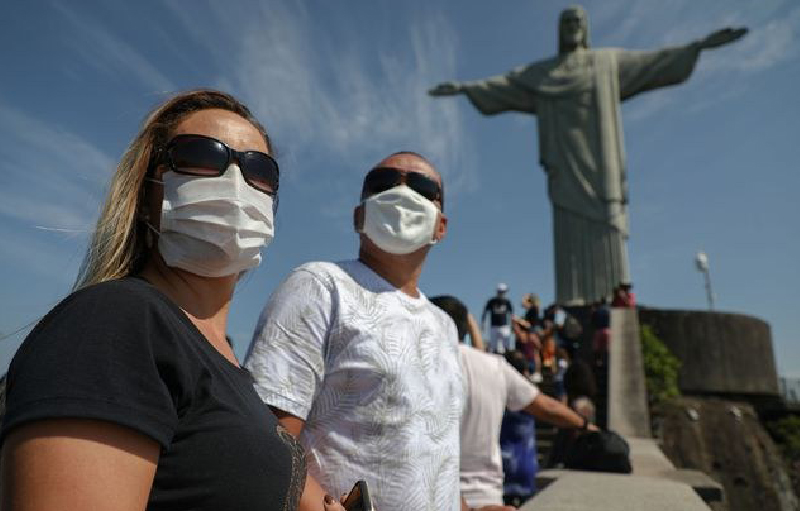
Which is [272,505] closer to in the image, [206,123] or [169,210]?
[169,210]

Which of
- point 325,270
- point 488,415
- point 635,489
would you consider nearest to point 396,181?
point 325,270

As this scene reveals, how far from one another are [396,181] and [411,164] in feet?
0.32

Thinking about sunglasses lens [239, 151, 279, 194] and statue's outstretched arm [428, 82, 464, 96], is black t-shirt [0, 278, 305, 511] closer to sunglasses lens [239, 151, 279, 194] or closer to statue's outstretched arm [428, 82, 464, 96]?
sunglasses lens [239, 151, 279, 194]

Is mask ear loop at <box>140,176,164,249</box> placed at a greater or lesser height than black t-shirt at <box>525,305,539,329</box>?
lesser

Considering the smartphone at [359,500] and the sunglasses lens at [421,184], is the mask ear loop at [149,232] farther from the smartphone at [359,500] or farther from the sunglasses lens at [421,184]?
the sunglasses lens at [421,184]

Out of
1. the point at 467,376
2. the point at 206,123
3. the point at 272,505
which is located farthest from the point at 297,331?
the point at 467,376

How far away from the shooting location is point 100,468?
2.28 ft

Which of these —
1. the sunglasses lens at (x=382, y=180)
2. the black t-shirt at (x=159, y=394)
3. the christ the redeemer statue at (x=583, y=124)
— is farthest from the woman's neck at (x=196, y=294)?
the christ the redeemer statue at (x=583, y=124)

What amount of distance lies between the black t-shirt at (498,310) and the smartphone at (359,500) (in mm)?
8577

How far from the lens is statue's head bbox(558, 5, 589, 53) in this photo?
16.2m

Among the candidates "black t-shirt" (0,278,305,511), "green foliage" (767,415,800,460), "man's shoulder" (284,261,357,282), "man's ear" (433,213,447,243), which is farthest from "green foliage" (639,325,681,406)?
"black t-shirt" (0,278,305,511)

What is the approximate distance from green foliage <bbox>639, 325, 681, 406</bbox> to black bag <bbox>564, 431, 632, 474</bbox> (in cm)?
623

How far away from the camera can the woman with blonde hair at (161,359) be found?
0.68m

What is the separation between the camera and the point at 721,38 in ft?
46.0
